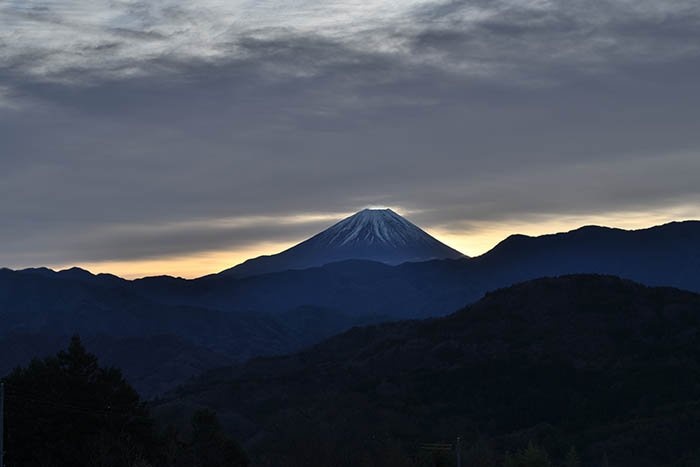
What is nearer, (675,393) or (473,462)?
(473,462)

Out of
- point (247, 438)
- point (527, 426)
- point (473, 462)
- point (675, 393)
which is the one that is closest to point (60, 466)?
point (473, 462)

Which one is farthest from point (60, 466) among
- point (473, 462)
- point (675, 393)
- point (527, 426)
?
point (675, 393)

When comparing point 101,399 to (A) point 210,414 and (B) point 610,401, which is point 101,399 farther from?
(B) point 610,401

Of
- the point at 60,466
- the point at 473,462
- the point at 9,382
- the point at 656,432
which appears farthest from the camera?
the point at 656,432

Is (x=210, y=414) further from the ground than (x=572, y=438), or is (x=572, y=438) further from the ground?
(x=210, y=414)

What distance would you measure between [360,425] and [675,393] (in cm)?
5883

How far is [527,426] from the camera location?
194875 millimetres

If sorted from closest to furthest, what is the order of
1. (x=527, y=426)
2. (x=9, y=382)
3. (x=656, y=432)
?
(x=9, y=382) → (x=656, y=432) → (x=527, y=426)

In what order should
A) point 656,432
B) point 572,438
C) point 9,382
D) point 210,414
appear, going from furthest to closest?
point 572,438, point 656,432, point 210,414, point 9,382

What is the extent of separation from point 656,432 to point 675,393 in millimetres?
36022

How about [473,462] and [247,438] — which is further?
[247,438]

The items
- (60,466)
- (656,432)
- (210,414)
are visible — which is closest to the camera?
(60,466)

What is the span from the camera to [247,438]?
602 feet

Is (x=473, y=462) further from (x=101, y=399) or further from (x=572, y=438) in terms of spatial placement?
(x=572, y=438)
